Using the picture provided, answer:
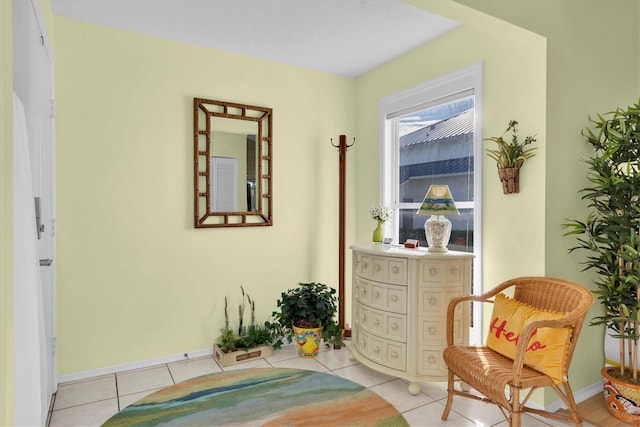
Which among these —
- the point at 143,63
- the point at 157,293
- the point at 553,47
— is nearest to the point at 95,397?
the point at 157,293

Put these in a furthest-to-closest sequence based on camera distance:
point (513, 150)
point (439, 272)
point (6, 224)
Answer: point (439, 272)
point (513, 150)
point (6, 224)

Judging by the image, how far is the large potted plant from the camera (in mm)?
2318

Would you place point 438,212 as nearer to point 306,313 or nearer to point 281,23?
point 306,313

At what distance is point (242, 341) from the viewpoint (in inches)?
131

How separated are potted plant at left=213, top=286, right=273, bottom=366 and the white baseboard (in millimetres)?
154

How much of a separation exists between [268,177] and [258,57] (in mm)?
1034

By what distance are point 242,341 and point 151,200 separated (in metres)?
1.33

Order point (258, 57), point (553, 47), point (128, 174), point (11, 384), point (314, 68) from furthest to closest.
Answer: point (314, 68)
point (258, 57)
point (128, 174)
point (553, 47)
point (11, 384)

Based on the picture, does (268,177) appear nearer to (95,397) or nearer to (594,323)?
(95,397)

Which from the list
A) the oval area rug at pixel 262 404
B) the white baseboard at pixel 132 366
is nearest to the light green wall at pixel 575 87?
the oval area rug at pixel 262 404

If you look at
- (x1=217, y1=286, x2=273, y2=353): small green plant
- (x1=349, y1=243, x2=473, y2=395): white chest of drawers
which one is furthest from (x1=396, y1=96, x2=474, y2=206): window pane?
(x1=217, y1=286, x2=273, y2=353): small green plant

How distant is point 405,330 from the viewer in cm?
272

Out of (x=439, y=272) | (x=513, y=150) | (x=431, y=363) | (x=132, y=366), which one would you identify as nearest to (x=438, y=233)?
(x=439, y=272)

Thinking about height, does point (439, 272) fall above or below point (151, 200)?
below
